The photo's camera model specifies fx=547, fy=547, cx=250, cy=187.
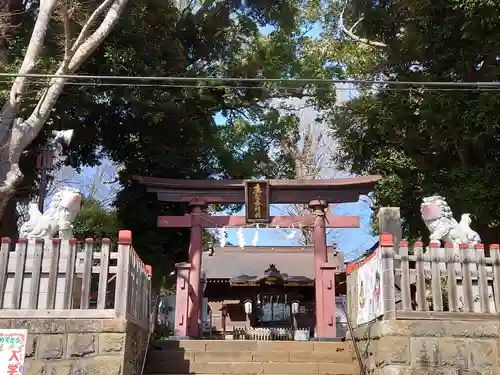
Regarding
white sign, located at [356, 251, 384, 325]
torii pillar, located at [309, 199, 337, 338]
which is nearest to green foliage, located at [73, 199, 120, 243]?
torii pillar, located at [309, 199, 337, 338]

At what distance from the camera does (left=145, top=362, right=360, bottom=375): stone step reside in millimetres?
8555

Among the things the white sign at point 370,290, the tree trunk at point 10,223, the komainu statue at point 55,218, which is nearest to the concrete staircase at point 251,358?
the white sign at point 370,290

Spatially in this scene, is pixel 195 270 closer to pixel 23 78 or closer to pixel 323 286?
pixel 323 286

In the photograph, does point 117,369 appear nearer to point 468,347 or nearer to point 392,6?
point 468,347

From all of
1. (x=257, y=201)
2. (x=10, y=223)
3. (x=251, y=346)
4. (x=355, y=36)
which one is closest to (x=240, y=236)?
(x=257, y=201)

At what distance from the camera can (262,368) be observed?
8609 millimetres

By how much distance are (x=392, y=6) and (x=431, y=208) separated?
8.47 meters

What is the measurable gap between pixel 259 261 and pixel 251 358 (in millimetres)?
11185

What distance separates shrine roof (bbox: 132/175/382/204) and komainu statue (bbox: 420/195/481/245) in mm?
4006

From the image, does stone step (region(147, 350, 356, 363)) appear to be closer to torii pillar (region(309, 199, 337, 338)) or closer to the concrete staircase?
the concrete staircase

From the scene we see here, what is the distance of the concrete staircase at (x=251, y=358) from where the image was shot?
8.62 m

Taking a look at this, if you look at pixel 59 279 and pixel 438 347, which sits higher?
pixel 59 279

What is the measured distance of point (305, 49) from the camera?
20.3 m

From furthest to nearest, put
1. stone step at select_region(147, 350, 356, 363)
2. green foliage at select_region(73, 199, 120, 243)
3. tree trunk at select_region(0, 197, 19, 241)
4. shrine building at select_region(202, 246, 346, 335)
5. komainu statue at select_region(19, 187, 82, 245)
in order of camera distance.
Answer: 1. shrine building at select_region(202, 246, 346, 335)
2. green foliage at select_region(73, 199, 120, 243)
3. tree trunk at select_region(0, 197, 19, 241)
4. stone step at select_region(147, 350, 356, 363)
5. komainu statue at select_region(19, 187, 82, 245)
